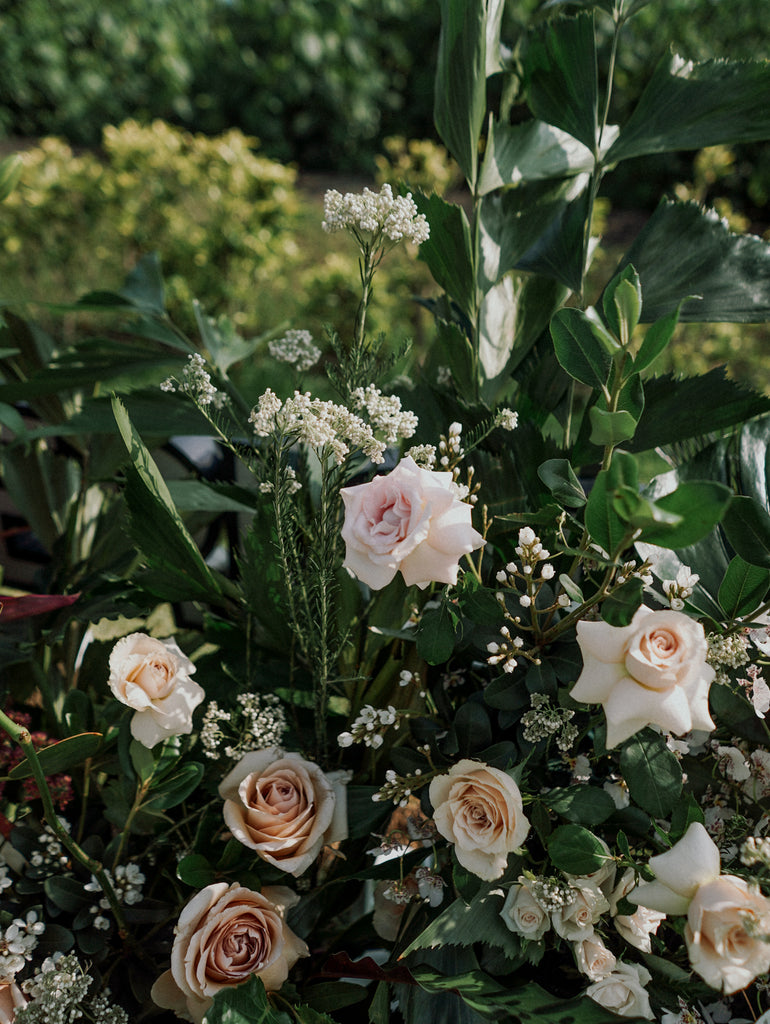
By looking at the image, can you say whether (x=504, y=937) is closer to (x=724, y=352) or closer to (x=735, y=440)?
(x=735, y=440)

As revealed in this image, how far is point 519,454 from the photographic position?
0.61 m

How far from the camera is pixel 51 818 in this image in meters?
0.51

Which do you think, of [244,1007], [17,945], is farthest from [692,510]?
[17,945]

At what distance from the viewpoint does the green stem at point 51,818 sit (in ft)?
1.54

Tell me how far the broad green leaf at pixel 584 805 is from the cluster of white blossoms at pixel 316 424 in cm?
22

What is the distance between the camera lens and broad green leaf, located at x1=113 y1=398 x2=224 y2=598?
55 centimetres

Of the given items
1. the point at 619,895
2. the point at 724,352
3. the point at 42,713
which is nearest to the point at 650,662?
the point at 619,895

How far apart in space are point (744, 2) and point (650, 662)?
16.8 feet

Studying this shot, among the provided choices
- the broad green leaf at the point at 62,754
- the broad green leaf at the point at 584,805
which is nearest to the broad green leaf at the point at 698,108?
the broad green leaf at the point at 584,805

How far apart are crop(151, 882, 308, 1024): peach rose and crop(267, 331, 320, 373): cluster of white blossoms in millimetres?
355

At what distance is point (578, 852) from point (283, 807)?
187 millimetres

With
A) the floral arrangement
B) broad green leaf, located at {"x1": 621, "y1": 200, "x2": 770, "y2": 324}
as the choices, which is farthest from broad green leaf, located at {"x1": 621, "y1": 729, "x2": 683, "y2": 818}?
broad green leaf, located at {"x1": 621, "y1": 200, "x2": 770, "y2": 324}

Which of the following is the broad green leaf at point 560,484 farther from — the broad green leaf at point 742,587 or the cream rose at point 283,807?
the cream rose at point 283,807

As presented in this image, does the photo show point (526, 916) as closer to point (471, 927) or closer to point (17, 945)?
point (471, 927)
